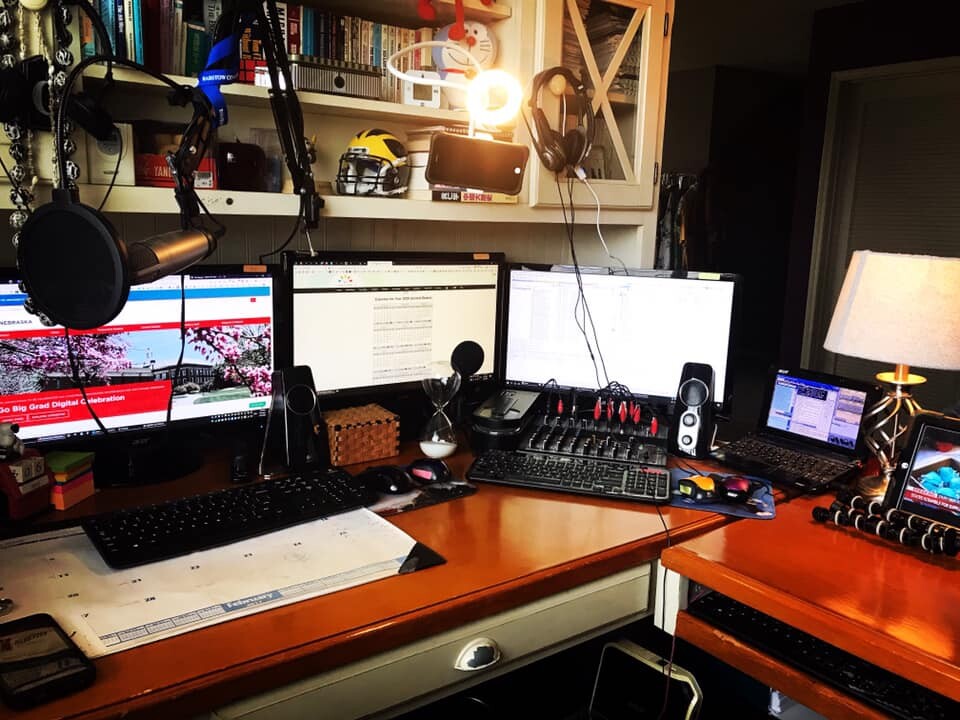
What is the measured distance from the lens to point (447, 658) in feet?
3.78

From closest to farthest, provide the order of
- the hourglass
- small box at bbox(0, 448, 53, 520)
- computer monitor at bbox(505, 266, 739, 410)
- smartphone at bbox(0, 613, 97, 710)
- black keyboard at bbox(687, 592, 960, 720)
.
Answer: smartphone at bbox(0, 613, 97, 710) → black keyboard at bbox(687, 592, 960, 720) → small box at bbox(0, 448, 53, 520) → the hourglass → computer monitor at bbox(505, 266, 739, 410)

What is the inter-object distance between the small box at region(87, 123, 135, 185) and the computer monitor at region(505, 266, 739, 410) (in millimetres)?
888

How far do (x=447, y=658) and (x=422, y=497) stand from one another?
1.24ft

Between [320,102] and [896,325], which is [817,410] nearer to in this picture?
[896,325]

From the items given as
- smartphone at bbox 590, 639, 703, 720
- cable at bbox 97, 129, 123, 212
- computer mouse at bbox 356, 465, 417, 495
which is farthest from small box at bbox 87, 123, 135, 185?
smartphone at bbox 590, 639, 703, 720

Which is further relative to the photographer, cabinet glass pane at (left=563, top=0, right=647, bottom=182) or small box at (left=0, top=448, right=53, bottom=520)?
cabinet glass pane at (left=563, top=0, right=647, bottom=182)

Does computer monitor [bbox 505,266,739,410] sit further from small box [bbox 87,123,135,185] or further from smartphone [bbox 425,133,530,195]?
small box [bbox 87,123,135,185]

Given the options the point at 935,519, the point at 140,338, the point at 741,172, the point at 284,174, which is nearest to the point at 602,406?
the point at 935,519

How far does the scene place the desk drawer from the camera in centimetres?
102

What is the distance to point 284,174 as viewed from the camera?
5.51 ft

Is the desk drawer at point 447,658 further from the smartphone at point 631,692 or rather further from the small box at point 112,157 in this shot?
the small box at point 112,157

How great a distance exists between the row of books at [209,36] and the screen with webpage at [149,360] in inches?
15.4

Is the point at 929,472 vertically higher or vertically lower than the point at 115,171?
lower

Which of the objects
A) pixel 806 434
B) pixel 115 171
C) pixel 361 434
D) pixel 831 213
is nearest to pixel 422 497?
pixel 361 434
